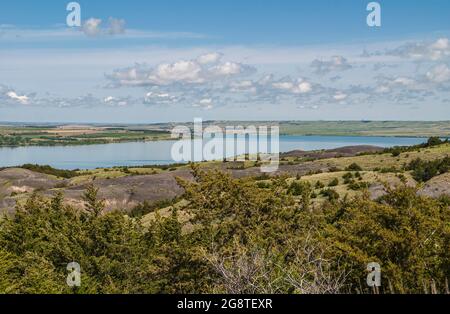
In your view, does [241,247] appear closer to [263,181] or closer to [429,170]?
[263,181]

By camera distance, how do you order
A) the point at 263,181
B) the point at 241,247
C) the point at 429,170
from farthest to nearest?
the point at 429,170, the point at 263,181, the point at 241,247

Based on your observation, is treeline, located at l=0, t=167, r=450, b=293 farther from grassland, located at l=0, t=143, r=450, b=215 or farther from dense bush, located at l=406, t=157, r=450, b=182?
dense bush, located at l=406, t=157, r=450, b=182

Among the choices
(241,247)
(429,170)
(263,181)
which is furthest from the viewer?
(429,170)

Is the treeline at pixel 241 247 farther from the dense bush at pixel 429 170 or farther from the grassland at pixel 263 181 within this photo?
the dense bush at pixel 429 170

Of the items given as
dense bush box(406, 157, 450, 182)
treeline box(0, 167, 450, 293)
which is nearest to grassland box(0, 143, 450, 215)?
dense bush box(406, 157, 450, 182)

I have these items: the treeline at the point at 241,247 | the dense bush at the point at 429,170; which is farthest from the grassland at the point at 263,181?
the treeline at the point at 241,247

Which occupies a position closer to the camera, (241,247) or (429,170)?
(241,247)

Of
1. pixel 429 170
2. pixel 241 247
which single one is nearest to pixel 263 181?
pixel 429 170
